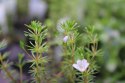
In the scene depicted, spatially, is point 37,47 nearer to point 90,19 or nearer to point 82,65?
point 82,65

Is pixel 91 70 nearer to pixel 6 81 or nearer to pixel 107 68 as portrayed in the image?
pixel 6 81

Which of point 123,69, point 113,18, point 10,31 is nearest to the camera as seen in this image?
point 123,69

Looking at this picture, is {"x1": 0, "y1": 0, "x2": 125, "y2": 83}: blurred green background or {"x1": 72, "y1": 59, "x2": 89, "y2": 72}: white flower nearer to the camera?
{"x1": 72, "y1": 59, "x2": 89, "y2": 72}: white flower

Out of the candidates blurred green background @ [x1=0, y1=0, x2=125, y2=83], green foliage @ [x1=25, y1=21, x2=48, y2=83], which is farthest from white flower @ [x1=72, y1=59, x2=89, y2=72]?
blurred green background @ [x1=0, y1=0, x2=125, y2=83]

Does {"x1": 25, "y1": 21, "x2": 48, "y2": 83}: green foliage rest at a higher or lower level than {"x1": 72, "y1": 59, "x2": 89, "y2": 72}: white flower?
higher

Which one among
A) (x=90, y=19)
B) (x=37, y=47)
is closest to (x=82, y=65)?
(x=37, y=47)

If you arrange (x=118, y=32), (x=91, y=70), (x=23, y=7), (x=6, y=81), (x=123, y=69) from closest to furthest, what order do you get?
1. (x=91, y=70)
2. (x=6, y=81)
3. (x=123, y=69)
4. (x=118, y=32)
5. (x=23, y=7)

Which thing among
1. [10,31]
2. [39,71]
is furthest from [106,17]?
[39,71]

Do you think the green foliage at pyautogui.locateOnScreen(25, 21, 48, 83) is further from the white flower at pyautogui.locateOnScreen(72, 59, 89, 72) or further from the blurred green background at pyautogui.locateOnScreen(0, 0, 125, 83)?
the blurred green background at pyautogui.locateOnScreen(0, 0, 125, 83)

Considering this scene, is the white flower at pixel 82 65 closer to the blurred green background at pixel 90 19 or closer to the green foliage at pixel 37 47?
the green foliage at pixel 37 47

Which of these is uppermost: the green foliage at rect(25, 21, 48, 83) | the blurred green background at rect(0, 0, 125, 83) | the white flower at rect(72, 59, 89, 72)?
the blurred green background at rect(0, 0, 125, 83)

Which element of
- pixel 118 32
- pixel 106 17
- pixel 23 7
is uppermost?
pixel 23 7
